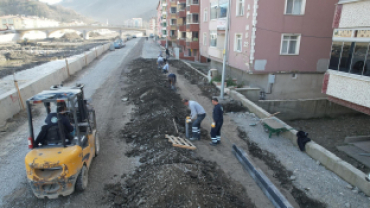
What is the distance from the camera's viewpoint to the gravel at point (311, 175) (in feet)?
19.0

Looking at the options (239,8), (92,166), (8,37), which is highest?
(239,8)

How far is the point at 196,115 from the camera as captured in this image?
8.06 meters

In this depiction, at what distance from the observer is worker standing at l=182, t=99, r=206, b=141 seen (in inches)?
317

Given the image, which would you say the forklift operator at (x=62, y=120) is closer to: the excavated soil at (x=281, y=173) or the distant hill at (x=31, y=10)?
the excavated soil at (x=281, y=173)

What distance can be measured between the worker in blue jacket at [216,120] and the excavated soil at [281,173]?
1.31m

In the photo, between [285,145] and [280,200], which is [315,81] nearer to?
[285,145]

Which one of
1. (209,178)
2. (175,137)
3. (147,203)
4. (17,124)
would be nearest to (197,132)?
(175,137)

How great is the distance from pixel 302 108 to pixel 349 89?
5.90 m

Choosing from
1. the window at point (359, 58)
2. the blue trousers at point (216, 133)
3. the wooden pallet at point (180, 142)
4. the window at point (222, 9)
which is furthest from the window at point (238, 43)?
the wooden pallet at point (180, 142)

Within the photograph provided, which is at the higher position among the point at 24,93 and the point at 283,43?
the point at 283,43

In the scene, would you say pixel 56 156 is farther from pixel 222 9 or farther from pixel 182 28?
pixel 182 28

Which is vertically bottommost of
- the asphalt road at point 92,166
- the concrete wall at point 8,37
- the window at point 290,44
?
the asphalt road at point 92,166

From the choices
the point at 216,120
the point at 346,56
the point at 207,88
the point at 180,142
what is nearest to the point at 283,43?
the point at 207,88

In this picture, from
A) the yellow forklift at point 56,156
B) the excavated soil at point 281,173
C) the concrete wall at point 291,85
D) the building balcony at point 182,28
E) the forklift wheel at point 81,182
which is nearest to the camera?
the yellow forklift at point 56,156
